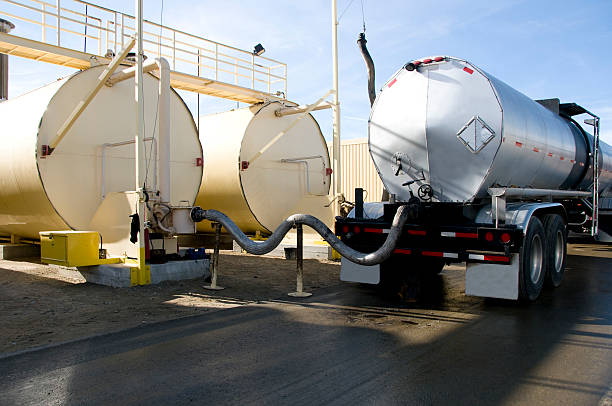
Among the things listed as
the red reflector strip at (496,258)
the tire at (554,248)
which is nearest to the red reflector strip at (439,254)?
the red reflector strip at (496,258)

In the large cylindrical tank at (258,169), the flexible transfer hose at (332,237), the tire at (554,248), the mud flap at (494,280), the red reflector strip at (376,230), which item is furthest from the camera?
the large cylindrical tank at (258,169)

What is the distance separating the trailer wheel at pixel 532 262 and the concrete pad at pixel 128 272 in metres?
5.21

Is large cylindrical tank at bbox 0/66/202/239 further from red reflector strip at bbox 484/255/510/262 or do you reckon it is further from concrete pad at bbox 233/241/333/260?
red reflector strip at bbox 484/255/510/262

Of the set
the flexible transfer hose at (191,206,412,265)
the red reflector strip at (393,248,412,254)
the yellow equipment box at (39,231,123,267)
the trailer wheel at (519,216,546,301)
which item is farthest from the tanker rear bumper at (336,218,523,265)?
the yellow equipment box at (39,231,123,267)

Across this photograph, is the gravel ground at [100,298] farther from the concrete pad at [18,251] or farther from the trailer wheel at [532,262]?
the trailer wheel at [532,262]

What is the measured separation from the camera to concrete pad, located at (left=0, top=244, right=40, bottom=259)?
34.0 feet

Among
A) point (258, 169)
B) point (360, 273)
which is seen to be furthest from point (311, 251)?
point (360, 273)

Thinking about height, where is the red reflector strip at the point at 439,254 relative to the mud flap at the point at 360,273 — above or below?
above

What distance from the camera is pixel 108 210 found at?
8914 millimetres

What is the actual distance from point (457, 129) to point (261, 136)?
6785 millimetres

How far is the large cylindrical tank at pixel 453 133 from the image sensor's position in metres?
6.89

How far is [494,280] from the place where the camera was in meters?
6.44

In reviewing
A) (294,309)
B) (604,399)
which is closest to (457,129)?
(294,309)

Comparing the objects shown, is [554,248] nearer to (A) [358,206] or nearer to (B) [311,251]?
(A) [358,206]
